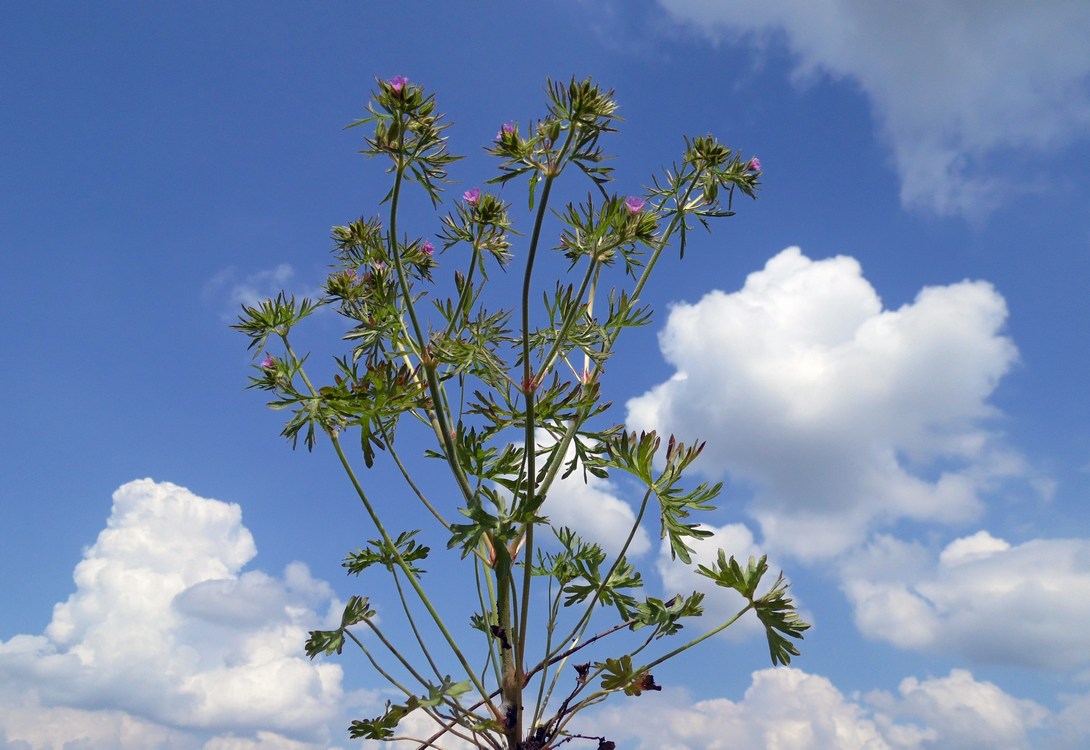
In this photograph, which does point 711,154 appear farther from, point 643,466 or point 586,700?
point 586,700

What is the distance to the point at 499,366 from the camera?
3.85 metres

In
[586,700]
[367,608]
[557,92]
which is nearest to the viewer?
[557,92]

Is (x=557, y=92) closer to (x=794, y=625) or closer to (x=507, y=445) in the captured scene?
(x=507, y=445)

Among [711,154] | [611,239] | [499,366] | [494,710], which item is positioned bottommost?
[494,710]

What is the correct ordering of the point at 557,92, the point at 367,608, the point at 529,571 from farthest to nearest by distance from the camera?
the point at 367,608 → the point at 529,571 → the point at 557,92

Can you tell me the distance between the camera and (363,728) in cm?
407

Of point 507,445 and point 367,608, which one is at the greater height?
point 507,445

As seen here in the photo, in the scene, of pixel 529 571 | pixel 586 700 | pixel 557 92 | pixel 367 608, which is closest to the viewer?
pixel 557 92

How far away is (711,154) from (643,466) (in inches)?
59.5

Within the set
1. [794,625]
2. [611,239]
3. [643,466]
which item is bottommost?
[794,625]

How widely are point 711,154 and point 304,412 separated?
87.5 inches

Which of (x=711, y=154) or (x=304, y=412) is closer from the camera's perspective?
(x=304, y=412)

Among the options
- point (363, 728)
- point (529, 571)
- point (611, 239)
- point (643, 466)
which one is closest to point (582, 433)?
point (643, 466)

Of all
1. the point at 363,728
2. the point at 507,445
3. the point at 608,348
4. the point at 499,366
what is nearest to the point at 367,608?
the point at 363,728
